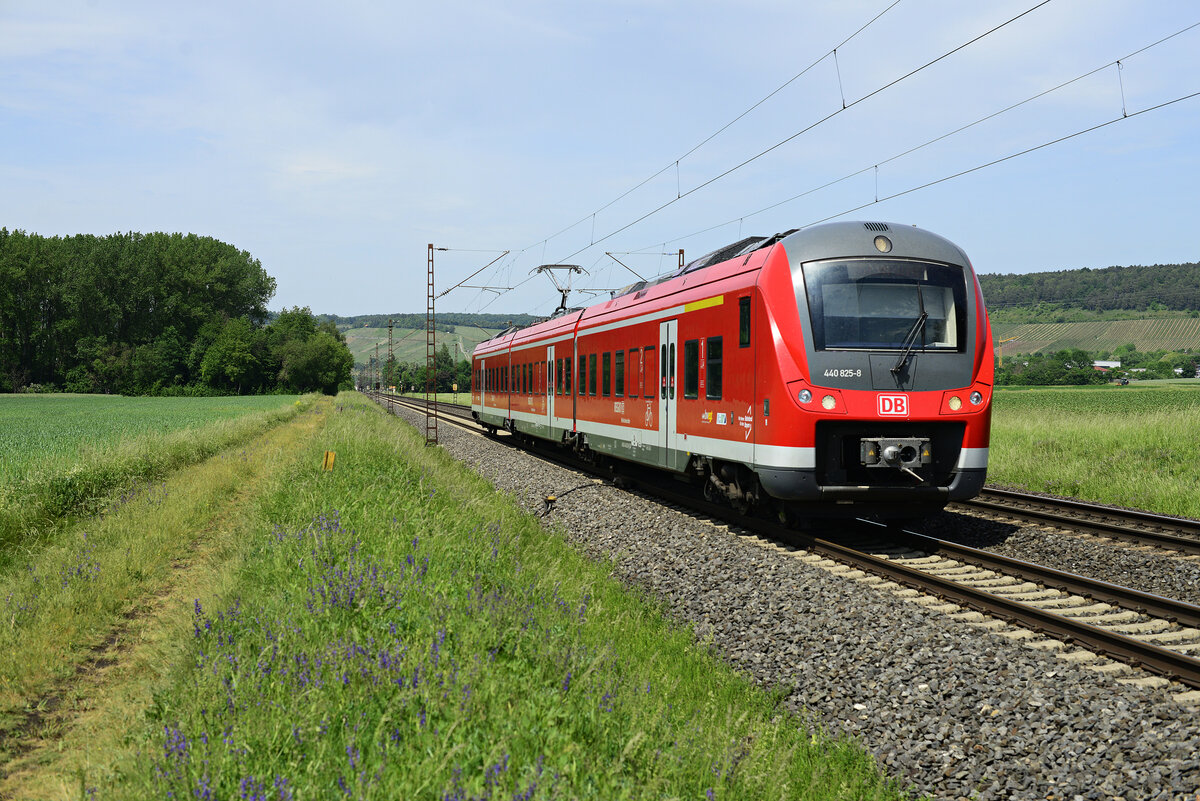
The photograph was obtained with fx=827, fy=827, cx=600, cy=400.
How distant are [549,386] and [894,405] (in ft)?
42.9

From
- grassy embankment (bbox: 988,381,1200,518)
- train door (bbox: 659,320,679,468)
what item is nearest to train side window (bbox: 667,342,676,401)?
train door (bbox: 659,320,679,468)

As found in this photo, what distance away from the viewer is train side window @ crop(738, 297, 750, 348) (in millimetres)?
10023

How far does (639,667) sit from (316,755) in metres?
2.49

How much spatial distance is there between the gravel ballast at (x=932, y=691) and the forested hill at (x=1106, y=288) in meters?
112

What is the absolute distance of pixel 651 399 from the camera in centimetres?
1364

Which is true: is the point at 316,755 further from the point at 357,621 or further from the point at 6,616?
the point at 6,616

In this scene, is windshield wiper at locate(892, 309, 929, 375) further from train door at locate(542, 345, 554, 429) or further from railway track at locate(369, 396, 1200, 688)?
train door at locate(542, 345, 554, 429)

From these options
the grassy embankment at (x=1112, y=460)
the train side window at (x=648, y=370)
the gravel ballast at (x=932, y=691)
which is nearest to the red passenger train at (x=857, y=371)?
the gravel ballast at (x=932, y=691)

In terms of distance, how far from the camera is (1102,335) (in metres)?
127

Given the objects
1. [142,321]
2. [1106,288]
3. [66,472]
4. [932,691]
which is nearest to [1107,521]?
[932,691]

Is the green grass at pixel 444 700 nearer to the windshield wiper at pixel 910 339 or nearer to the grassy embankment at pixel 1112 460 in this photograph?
the windshield wiper at pixel 910 339

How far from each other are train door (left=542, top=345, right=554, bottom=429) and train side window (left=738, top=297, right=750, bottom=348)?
1117 centimetres

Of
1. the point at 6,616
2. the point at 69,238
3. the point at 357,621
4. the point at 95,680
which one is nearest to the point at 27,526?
the point at 6,616

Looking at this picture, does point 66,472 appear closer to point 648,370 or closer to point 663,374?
point 648,370
